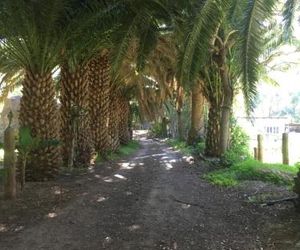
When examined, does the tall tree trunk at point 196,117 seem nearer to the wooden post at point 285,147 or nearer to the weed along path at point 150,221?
the wooden post at point 285,147

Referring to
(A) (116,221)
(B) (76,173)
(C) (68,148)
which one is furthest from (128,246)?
(C) (68,148)

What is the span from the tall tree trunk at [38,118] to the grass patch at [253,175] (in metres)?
4.00

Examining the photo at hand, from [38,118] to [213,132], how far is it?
7508 mm

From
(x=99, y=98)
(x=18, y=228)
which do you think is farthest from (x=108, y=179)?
(x=99, y=98)

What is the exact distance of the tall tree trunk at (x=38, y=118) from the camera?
10.5 m

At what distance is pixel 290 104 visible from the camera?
10150 cm

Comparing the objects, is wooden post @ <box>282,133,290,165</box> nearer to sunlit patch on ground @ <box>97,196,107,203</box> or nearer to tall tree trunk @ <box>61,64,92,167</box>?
tall tree trunk @ <box>61,64,92,167</box>

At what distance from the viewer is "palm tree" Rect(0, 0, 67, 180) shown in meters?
9.54

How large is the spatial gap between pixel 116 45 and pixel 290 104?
316 feet

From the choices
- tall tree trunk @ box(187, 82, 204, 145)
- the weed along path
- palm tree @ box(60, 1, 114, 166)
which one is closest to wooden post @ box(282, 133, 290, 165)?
the weed along path

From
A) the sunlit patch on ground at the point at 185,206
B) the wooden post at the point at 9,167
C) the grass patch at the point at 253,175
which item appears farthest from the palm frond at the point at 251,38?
the wooden post at the point at 9,167

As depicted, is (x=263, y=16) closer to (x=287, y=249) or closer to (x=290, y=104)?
(x=287, y=249)

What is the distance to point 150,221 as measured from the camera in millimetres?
7012

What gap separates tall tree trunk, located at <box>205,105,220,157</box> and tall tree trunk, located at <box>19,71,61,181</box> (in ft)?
23.3
